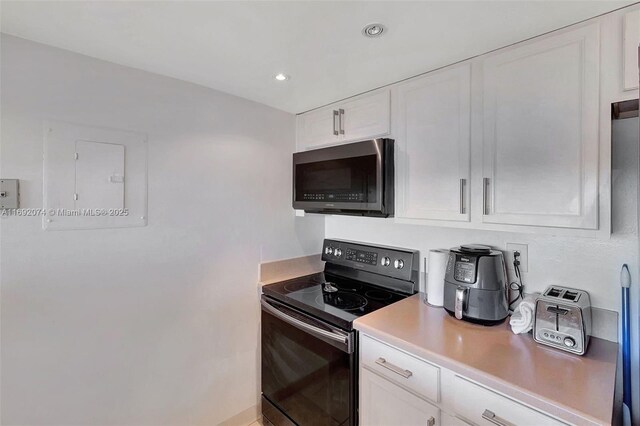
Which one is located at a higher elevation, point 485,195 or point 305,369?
point 485,195

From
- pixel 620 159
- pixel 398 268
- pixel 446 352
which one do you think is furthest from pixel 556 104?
pixel 398 268

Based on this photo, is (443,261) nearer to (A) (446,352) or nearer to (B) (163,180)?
(A) (446,352)

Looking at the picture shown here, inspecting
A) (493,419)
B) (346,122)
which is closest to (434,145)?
(346,122)

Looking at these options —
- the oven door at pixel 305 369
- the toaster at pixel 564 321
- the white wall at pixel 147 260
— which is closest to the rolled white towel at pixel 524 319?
the toaster at pixel 564 321

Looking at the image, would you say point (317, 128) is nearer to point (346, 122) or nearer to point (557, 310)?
point (346, 122)

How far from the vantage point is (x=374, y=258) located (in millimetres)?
1973

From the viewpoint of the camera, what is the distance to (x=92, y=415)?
54.8 inches

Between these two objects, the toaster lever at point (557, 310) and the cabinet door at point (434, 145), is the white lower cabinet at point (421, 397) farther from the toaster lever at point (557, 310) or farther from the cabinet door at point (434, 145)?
the cabinet door at point (434, 145)

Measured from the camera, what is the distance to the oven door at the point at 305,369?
140 centimetres

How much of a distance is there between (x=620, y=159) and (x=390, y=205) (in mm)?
934

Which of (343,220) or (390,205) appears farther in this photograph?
(343,220)

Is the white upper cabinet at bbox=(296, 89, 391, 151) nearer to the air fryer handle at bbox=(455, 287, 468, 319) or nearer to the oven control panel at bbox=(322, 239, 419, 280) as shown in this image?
the oven control panel at bbox=(322, 239, 419, 280)

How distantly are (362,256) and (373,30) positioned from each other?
1354 millimetres

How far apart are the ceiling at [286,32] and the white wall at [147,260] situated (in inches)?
7.7
